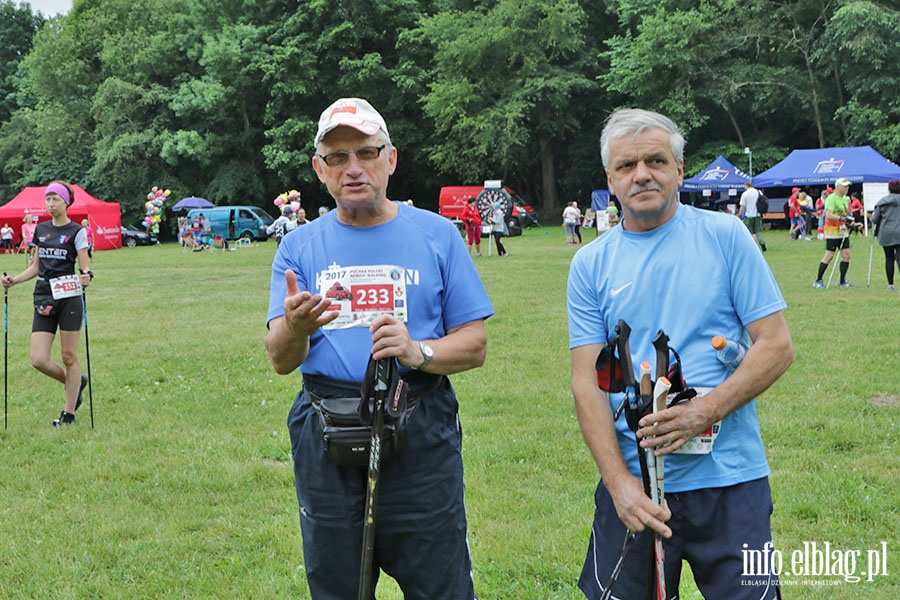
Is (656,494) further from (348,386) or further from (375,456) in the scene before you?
(348,386)

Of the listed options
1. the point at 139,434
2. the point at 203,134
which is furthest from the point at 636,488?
the point at 203,134

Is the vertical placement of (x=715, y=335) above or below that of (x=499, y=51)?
below

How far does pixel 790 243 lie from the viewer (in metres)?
26.6

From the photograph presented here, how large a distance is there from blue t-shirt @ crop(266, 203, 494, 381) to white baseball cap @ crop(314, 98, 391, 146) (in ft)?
0.95

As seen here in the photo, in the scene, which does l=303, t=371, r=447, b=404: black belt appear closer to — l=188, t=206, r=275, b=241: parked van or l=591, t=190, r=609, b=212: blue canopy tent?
l=188, t=206, r=275, b=241: parked van

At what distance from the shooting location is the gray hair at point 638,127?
8.58 feet

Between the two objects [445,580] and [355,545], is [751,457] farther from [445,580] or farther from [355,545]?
[355,545]

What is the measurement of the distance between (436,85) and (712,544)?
1579 inches

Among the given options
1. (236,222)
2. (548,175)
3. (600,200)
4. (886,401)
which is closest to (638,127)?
(886,401)

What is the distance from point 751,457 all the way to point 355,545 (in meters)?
1.25

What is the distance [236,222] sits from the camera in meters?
40.4

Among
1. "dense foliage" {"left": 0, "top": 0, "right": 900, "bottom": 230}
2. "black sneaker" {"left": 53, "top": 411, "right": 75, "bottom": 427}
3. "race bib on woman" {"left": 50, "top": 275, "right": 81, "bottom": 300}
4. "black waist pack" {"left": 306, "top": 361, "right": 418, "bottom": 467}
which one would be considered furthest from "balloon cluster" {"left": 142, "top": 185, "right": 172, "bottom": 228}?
"black waist pack" {"left": 306, "top": 361, "right": 418, "bottom": 467}

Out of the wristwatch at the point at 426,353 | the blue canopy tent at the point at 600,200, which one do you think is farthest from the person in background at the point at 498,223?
the wristwatch at the point at 426,353

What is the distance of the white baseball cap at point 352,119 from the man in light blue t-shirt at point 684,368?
0.75 m
